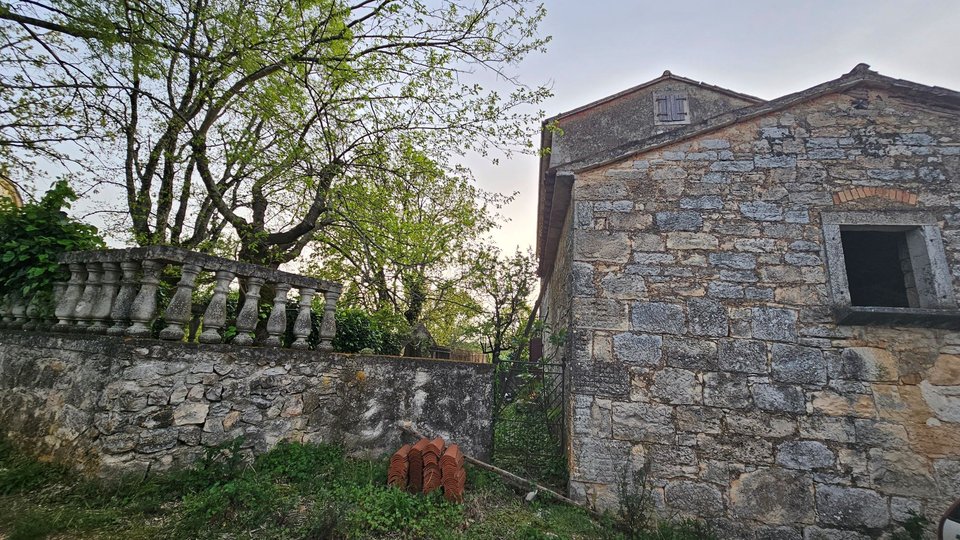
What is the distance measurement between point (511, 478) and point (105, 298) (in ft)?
13.1

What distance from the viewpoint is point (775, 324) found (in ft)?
12.4

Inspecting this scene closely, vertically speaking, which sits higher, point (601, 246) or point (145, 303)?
point (601, 246)

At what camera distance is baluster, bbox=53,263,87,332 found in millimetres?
3264

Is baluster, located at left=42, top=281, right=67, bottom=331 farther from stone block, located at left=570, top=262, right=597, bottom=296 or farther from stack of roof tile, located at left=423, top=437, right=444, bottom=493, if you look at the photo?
stone block, located at left=570, top=262, right=597, bottom=296

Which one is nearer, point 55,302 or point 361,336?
point 55,302

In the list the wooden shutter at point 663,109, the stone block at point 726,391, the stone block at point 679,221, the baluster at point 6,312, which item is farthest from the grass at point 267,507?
the wooden shutter at point 663,109

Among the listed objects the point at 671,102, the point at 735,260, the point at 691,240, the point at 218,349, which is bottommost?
the point at 218,349

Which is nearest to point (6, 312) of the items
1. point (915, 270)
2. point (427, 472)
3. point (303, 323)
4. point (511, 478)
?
point (303, 323)

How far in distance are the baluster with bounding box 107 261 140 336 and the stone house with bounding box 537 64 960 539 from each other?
397 centimetres

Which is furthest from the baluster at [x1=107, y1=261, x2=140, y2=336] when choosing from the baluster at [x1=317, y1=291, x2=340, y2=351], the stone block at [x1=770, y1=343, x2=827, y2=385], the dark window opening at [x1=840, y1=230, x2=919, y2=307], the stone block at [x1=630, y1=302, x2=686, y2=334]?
the dark window opening at [x1=840, y1=230, x2=919, y2=307]

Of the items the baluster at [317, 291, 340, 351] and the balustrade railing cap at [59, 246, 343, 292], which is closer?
the balustrade railing cap at [59, 246, 343, 292]

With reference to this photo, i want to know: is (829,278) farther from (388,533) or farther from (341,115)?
(341,115)

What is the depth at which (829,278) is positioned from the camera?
12.6ft

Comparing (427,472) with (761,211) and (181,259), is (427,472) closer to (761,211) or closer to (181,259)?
(181,259)
